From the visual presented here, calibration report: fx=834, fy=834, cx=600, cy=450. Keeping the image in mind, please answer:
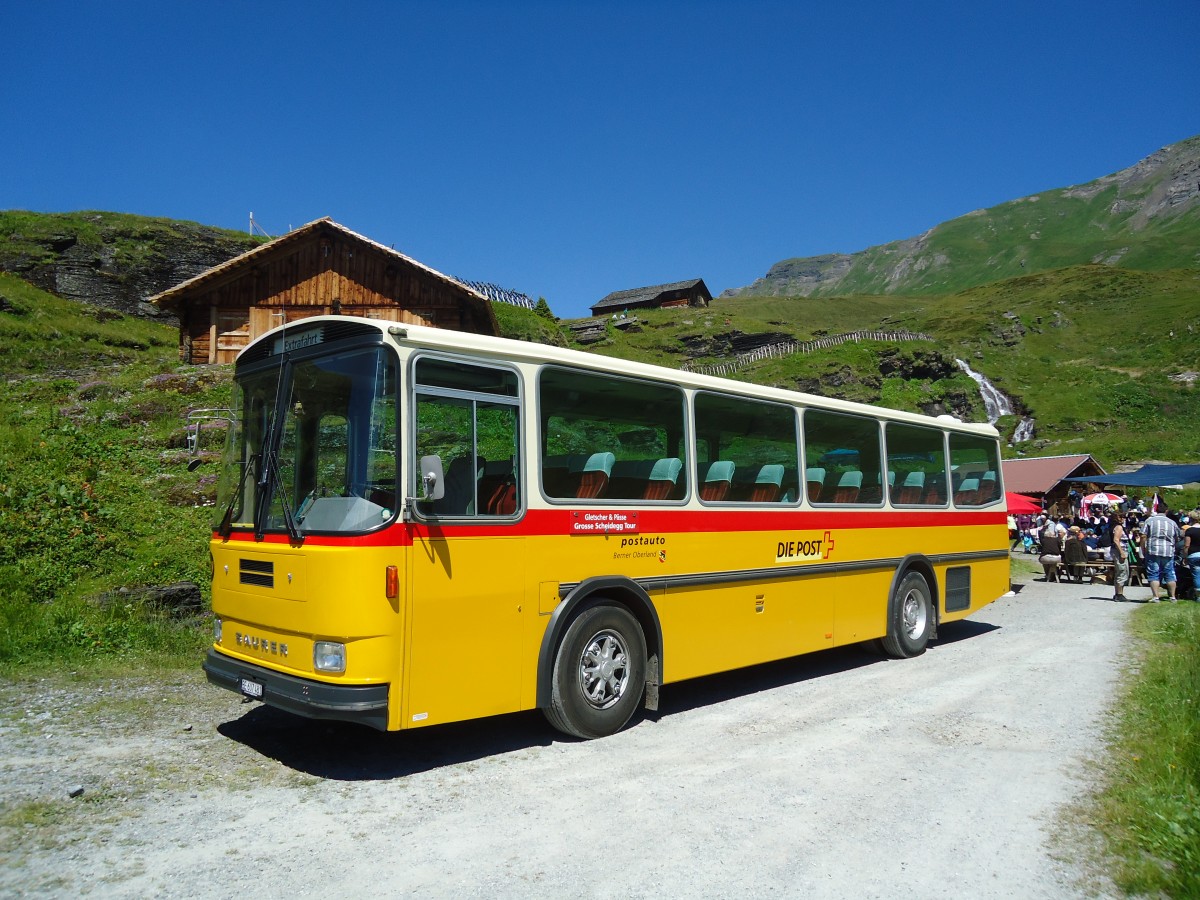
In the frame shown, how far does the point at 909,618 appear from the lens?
10547 millimetres

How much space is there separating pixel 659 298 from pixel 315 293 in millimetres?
67433

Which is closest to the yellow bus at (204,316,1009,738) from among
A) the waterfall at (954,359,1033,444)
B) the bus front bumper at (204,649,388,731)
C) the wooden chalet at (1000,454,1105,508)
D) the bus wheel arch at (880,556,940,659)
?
the bus front bumper at (204,649,388,731)

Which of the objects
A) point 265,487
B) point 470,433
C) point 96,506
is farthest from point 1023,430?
point 265,487

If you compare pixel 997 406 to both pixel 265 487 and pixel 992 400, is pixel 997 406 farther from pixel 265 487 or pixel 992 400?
pixel 265 487

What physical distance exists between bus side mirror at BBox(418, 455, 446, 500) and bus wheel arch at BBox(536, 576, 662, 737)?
4.70ft

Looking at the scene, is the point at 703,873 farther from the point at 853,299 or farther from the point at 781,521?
the point at 853,299

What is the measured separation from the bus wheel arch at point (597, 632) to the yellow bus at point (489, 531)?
18 mm

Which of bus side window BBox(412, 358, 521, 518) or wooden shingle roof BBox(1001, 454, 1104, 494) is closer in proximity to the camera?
bus side window BBox(412, 358, 521, 518)

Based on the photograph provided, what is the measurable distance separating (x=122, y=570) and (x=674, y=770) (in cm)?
761

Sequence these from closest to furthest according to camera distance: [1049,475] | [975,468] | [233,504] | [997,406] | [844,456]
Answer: [233,504], [844,456], [975,468], [1049,475], [997,406]

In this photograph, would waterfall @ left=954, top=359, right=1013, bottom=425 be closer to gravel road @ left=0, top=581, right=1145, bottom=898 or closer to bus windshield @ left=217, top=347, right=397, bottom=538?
gravel road @ left=0, top=581, right=1145, bottom=898

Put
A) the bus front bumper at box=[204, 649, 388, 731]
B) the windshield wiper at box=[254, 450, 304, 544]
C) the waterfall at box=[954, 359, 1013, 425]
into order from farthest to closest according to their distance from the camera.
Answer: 1. the waterfall at box=[954, 359, 1013, 425]
2. the windshield wiper at box=[254, 450, 304, 544]
3. the bus front bumper at box=[204, 649, 388, 731]

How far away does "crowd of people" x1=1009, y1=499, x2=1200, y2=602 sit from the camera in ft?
54.5

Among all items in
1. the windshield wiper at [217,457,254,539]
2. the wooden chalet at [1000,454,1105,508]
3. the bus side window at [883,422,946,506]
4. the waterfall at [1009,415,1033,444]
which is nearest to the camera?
the windshield wiper at [217,457,254,539]
